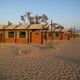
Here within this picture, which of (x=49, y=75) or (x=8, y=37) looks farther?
(x=8, y=37)

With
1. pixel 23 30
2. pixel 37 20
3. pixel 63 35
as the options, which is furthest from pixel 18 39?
pixel 37 20

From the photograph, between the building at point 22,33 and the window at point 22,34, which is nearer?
the building at point 22,33

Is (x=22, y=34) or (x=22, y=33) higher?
(x=22, y=33)

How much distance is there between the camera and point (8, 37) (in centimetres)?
3659

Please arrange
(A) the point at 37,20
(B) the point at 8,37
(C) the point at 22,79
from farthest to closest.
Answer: (A) the point at 37,20 → (B) the point at 8,37 → (C) the point at 22,79

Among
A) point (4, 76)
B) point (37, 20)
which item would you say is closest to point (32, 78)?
point (4, 76)

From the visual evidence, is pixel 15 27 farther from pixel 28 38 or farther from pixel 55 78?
pixel 55 78

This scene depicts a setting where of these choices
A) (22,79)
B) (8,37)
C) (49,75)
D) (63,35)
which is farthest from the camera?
(63,35)

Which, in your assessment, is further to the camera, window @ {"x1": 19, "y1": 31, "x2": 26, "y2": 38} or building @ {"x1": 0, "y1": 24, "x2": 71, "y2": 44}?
window @ {"x1": 19, "y1": 31, "x2": 26, "y2": 38}

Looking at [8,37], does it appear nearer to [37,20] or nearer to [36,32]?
[36,32]

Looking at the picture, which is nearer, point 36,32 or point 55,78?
point 55,78

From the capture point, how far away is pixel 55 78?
9352 millimetres

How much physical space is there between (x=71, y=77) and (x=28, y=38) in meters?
26.1

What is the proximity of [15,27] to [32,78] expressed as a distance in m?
28.1
